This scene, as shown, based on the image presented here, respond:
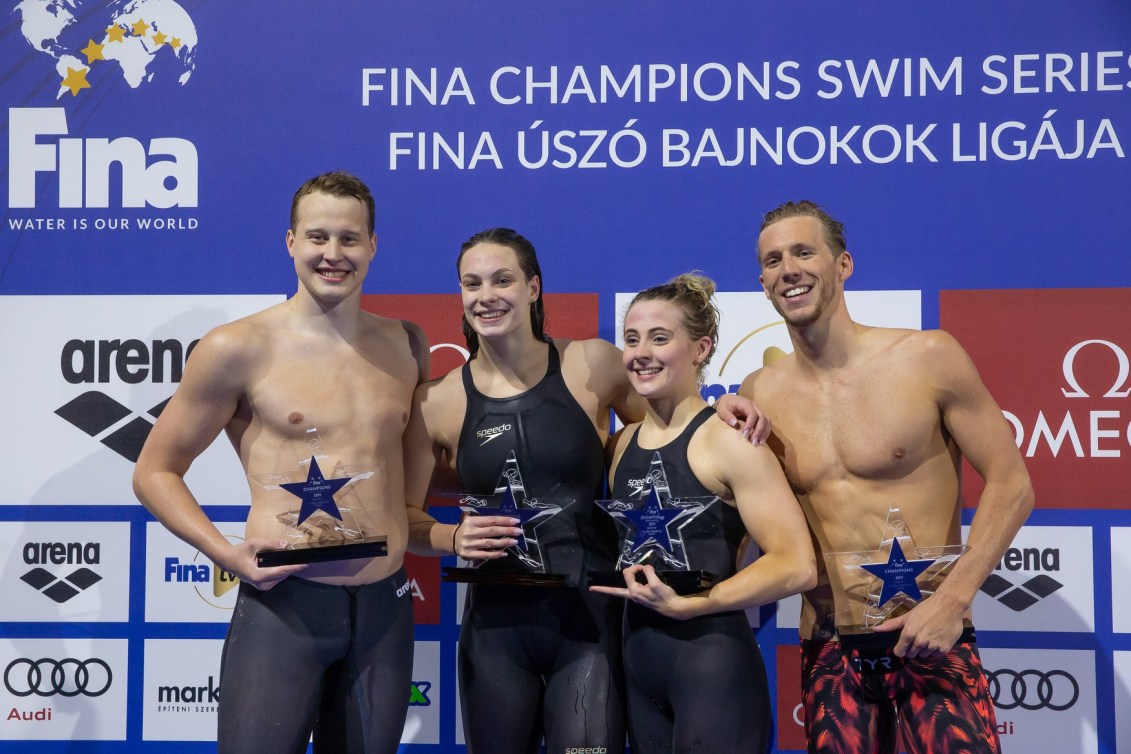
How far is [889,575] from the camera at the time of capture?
2688 mm

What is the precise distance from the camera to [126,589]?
3998mm

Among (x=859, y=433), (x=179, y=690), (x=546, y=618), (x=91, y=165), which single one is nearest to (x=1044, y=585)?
(x=859, y=433)

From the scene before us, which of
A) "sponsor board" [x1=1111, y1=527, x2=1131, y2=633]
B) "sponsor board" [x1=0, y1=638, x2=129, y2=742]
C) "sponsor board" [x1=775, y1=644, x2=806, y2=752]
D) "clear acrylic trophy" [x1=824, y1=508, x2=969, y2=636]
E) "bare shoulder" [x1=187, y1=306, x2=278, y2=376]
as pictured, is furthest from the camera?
"sponsor board" [x1=0, y1=638, x2=129, y2=742]

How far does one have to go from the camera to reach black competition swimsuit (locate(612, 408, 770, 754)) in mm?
2713

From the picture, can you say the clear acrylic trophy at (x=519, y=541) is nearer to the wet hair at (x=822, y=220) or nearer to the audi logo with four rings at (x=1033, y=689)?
the wet hair at (x=822, y=220)

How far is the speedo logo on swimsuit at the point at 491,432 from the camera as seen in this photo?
3042 mm

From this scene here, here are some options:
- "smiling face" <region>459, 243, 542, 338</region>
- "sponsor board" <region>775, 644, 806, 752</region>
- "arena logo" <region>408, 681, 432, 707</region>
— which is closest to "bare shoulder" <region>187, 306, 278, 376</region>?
"smiling face" <region>459, 243, 542, 338</region>

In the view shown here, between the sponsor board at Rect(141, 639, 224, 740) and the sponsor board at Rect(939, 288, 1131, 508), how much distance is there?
2948mm

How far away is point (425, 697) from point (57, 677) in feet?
4.68

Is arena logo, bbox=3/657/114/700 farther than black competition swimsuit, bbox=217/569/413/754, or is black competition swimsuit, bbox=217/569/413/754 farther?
arena logo, bbox=3/657/114/700

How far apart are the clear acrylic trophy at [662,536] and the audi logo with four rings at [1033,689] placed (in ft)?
5.44

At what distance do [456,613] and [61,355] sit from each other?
183cm

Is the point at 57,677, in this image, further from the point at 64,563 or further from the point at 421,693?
the point at 421,693

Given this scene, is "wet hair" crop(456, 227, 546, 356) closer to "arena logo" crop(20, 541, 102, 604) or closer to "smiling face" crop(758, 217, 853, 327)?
"smiling face" crop(758, 217, 853, 327)
